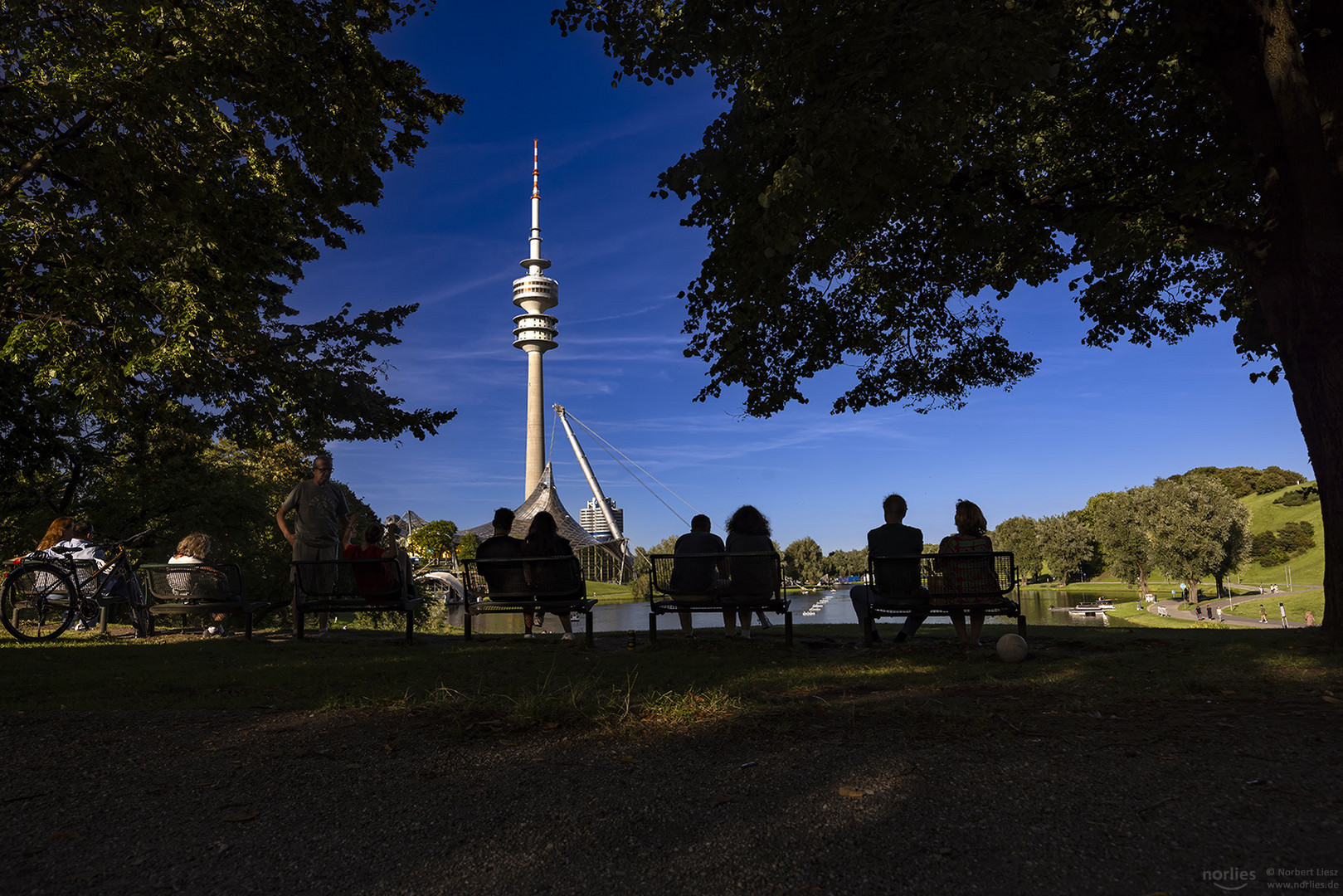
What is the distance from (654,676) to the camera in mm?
5742

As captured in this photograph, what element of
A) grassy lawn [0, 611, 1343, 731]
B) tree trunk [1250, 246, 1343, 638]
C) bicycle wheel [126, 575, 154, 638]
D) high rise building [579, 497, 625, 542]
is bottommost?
grassy lawn [0, 611, 1343, 731]

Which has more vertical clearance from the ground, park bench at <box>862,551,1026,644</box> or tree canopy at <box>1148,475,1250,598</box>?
tree canopy at <box>1148,475,1250,598</box>

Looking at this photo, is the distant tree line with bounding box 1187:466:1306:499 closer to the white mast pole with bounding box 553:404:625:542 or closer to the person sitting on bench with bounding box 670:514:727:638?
the white mast pole with bounding box 553:404:625:542

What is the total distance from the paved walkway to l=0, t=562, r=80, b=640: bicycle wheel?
43.8m

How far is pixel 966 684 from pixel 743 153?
5.70m

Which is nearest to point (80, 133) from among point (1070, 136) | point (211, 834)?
point (211, 834)

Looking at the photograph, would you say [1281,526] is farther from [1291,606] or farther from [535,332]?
[535,332]

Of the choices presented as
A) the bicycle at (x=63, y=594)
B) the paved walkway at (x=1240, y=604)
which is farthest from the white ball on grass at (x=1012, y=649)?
the paved walkway at (x=1240, y=604)

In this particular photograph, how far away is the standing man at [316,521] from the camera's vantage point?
842 cm

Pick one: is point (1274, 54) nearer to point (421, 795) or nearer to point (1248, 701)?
point (1248, 701)

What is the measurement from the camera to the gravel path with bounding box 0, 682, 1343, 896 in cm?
236

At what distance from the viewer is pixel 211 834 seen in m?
2.73

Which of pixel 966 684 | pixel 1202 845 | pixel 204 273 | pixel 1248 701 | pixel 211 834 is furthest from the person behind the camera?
pixel 204 273

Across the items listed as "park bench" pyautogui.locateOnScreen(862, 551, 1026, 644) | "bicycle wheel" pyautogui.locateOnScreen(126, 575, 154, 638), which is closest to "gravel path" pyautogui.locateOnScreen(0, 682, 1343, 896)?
"park bench" pyautogui.locateOnScreen(862, 551, 1026, 644)
